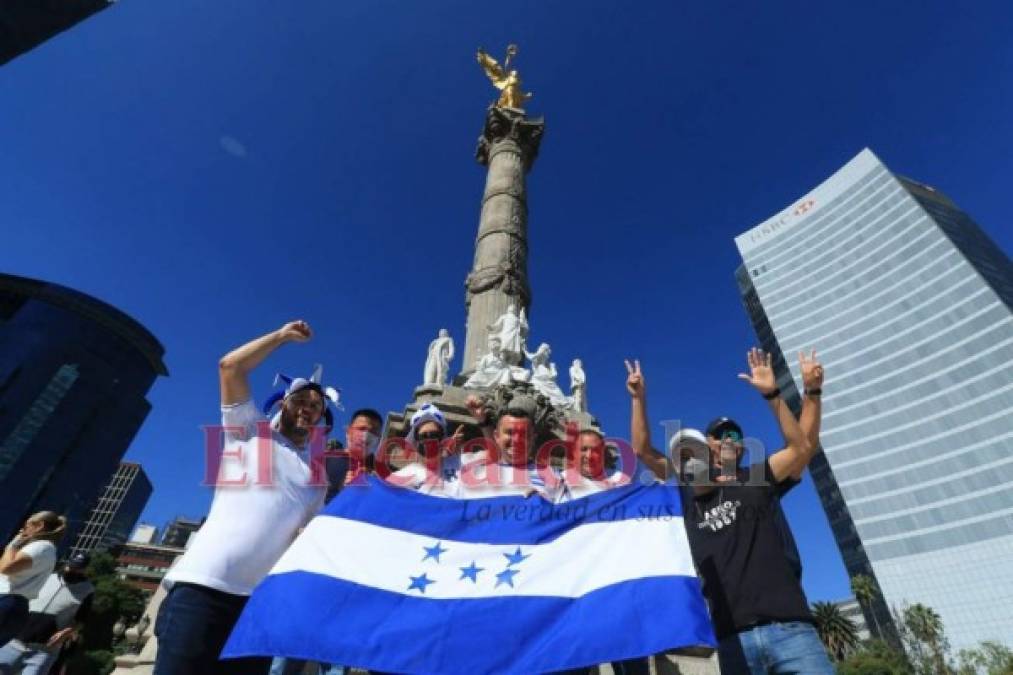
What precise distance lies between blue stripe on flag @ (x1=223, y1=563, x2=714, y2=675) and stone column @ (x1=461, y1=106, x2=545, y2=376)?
515 inches

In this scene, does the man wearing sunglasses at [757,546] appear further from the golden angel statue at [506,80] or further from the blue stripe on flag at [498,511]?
the golden angel statue at [506,80]

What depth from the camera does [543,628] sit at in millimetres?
2703

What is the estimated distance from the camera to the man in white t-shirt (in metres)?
2.28

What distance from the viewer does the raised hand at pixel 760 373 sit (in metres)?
3.22

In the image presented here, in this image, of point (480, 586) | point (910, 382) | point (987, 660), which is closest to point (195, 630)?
point (480, 586)

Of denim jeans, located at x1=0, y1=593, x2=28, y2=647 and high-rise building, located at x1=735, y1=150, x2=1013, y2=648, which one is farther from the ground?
high-rise building, located at x1=735, y1=150, x2=1013, y2=648

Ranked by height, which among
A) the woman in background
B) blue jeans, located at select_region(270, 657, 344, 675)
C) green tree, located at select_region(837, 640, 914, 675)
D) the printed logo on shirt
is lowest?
blue jeans, located at select_region(270, 657, 344, 675)

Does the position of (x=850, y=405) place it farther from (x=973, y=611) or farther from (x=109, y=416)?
(x=109, y=416)

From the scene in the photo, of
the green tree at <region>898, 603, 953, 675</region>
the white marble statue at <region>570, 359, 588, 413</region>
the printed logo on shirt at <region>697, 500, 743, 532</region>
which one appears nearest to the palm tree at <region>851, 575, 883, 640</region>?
the green tree at <region>898, 603, 953, 675</region>

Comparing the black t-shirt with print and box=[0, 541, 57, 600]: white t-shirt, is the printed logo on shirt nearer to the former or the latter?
the black t-shirt with print

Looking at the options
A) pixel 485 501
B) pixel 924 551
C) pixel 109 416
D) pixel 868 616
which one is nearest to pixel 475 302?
pixel 485 501

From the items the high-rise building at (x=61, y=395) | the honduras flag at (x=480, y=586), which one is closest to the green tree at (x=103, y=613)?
the honduras flag at (x=480, y=586)

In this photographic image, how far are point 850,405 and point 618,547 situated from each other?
7349cm

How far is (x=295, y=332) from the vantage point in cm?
307
